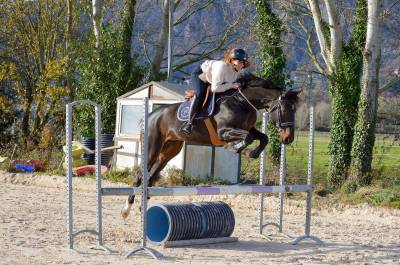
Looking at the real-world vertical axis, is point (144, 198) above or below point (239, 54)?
below

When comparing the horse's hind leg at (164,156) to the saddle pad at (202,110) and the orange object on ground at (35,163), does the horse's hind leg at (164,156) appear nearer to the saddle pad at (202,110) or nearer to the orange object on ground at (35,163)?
the saddle pad at (202,110)

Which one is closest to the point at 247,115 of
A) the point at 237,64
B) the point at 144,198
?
the point at 237,64

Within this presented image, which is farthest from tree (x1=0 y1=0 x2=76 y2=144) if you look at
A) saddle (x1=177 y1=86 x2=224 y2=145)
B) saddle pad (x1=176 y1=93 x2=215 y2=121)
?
saddle (x1=177 y1=86 x2=224 y2=145)

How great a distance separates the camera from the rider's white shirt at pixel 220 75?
→ 302 inches

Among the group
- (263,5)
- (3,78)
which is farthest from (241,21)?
(3,78)

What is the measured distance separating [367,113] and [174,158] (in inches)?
184

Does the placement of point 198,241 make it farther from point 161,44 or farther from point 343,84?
point 161,44

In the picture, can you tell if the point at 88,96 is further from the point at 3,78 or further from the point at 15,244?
the point at 15,244

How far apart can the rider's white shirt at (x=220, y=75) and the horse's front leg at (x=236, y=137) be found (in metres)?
0.57

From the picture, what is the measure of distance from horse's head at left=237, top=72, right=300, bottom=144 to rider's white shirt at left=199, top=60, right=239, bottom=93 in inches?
5.5

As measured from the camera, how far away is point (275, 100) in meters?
7.59

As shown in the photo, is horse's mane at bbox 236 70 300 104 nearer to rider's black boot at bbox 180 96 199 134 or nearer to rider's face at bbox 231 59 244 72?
rider's face at bbox 231 59 244 72

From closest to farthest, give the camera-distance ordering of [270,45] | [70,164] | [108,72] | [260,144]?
[70,164] → [260,144] → [270,45] → [108,72]

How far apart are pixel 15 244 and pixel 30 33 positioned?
1811 cm
